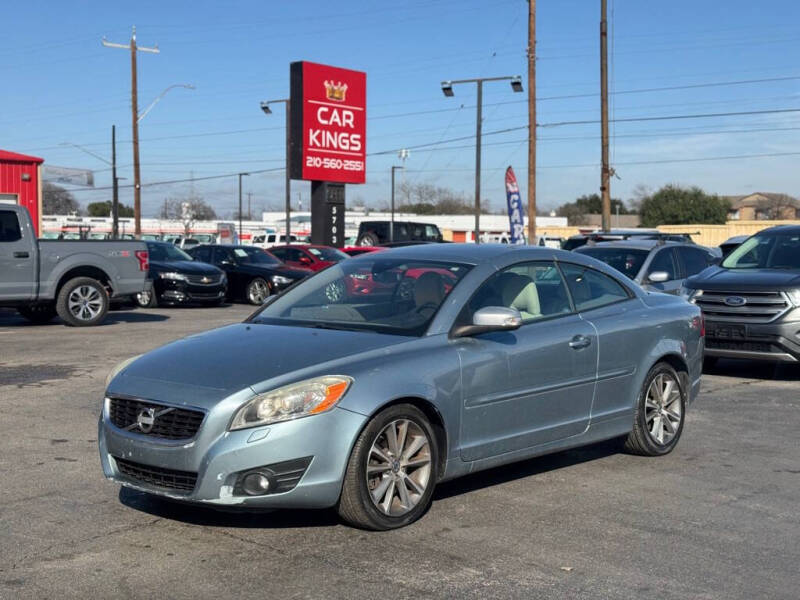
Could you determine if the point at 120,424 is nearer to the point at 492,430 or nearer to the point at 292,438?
the point at 292,438

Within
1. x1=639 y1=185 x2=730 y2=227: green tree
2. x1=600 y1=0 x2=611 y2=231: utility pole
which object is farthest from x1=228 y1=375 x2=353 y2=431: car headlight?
x1=639 y1=185 x2=730 y2=227: green tree

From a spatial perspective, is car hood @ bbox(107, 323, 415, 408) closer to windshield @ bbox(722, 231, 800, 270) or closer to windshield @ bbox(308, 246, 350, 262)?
windshield @ bbox(722, 231, 800, 270)

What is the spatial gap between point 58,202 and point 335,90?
346 ft

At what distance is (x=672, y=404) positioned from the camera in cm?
767

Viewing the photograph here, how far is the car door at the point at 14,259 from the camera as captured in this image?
16.3 m

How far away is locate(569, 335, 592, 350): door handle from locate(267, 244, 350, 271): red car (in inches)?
776

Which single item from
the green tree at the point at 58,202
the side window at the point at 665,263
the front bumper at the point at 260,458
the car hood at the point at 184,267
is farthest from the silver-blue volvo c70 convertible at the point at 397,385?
the green tree at the point at 58,202

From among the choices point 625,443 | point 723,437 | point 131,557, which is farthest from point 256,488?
point 723,437

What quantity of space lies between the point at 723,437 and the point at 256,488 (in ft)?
15.6

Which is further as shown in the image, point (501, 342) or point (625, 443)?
point (625, 443)

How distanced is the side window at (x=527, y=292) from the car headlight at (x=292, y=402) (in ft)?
3.96

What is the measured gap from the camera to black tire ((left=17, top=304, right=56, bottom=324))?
18.1 m

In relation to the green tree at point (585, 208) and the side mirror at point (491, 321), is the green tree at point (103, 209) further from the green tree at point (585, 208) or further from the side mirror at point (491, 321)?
the side mirror at point (491, 321)

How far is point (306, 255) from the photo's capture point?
26766 mm
